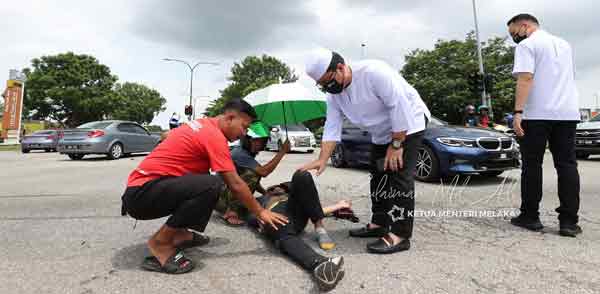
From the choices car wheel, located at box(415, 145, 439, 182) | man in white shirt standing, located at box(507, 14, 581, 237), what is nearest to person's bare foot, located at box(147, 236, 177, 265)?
man in white shirt standing, located at box(507, 14, 581, 237)

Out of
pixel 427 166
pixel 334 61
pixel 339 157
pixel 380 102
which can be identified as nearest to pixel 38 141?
pixel 339 157

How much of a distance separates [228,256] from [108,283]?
0.79 meters

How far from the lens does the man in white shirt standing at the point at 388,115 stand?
2.53 m

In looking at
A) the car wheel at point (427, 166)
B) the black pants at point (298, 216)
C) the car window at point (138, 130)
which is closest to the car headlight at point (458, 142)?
the car wheel at point (427, 166)

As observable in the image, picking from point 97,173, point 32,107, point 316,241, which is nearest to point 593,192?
point 316,241

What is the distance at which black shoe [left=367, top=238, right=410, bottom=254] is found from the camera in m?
2.59

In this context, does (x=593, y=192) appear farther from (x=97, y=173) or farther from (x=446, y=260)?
(x=97, y=173)

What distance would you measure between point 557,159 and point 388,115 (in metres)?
1.58

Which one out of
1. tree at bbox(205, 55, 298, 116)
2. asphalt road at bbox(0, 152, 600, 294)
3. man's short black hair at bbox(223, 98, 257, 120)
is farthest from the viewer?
tree at bbox(205, 55, 298, 116)

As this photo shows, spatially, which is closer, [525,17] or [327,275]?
[327,275]

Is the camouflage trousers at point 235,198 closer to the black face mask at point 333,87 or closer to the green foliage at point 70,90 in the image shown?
the black face mask at point 333,87

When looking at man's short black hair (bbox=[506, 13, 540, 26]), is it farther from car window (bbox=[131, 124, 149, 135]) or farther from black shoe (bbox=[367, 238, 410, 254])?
car window (bbox=[131, 124, 149, 135])

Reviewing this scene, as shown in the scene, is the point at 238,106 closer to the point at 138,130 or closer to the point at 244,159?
the point at 244,159

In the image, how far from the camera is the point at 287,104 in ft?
15.6
